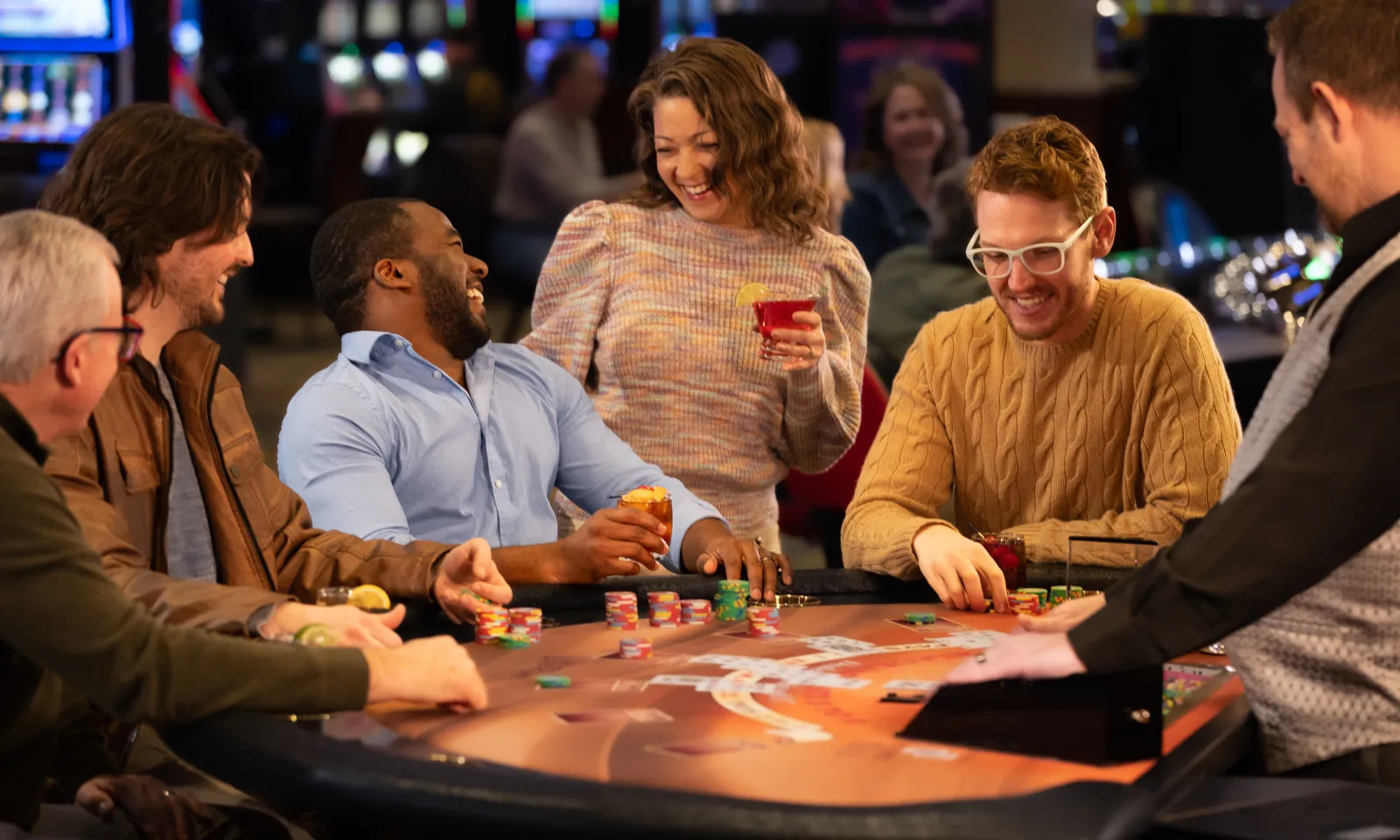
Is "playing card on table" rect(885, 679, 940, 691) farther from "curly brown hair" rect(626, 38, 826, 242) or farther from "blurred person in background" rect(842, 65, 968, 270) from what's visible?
"blurred person in background" rect(842, 65, 968, 270)

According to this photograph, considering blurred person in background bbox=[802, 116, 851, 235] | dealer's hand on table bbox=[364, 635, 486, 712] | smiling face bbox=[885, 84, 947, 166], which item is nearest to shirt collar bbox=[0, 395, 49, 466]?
dealer's hand on table bbox=[364, 635, 486, 712]

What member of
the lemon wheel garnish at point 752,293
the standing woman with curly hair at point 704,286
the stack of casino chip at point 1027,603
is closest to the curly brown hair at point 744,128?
the standing woman with curly hair at point 704,286

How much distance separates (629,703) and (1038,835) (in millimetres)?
629

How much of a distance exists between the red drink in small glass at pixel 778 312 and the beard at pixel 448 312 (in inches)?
20.9

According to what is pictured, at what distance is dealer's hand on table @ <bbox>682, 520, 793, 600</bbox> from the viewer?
9.61 ft

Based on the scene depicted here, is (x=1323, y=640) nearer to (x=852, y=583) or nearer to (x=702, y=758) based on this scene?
(x=702, y=758)

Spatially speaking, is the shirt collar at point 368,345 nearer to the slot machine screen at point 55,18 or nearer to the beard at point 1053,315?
the beard at point 1053,315

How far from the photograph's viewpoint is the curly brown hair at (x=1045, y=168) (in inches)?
115

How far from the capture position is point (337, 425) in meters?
3.04

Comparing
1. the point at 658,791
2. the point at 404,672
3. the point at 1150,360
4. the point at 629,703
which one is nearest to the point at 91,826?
the point at 404,672

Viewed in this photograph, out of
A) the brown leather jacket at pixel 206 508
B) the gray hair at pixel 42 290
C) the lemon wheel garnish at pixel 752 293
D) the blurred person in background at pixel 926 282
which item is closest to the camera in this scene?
the gray hair at pixel 42 290

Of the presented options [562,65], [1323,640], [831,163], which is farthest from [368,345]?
[562,65]

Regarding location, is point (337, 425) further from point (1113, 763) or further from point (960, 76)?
point (960, 76)

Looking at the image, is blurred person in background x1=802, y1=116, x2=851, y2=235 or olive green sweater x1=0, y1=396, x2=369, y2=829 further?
blurred person in background x1=802, y1=116, x2=851, y2=235
